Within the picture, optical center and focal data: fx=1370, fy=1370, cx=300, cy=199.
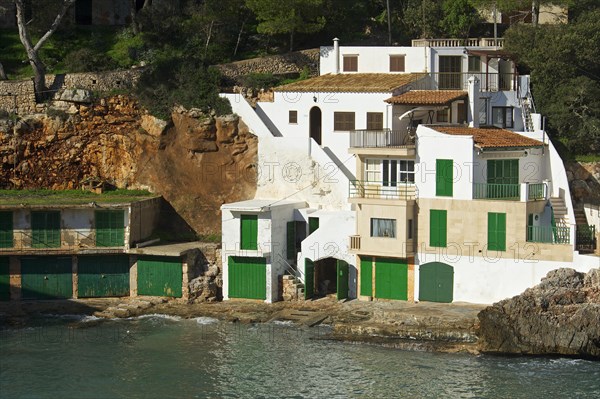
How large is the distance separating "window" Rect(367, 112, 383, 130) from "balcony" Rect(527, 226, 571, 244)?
9.66 m

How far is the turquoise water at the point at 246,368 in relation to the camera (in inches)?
1957

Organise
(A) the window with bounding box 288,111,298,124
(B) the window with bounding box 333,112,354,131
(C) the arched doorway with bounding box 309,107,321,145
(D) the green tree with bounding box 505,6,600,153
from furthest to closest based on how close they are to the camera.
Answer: (A) the window with bounding box 288,111,298,124
(C) the arched doorway with bounding box 309,107,321,145
(D) the green tree with bounding box 505,6,600,153
(B) the window with bounding box 333,112,354,131

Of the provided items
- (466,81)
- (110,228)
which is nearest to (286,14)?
(466,81)

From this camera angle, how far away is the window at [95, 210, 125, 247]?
62.5 m

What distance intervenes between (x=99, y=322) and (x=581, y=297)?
2043cm

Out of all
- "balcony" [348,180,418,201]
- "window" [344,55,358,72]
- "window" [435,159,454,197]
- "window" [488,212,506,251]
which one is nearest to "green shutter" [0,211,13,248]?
"balcony" [348,180,418,201]

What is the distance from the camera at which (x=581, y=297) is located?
54.8 metres

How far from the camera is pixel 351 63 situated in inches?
2687

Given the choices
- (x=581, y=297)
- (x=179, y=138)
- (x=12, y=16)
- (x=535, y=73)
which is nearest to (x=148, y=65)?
(x=179, y=138)

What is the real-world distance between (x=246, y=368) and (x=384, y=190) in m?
11.9

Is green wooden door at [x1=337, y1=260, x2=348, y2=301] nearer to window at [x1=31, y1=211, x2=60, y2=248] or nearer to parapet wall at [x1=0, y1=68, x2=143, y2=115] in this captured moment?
window at [x1=31, y1=211, x2=60, y2=248]

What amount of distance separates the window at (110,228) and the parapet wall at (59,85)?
7794 millimetres

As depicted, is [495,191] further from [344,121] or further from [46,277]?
[46,277]

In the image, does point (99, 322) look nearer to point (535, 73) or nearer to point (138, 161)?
point (138, 161)
